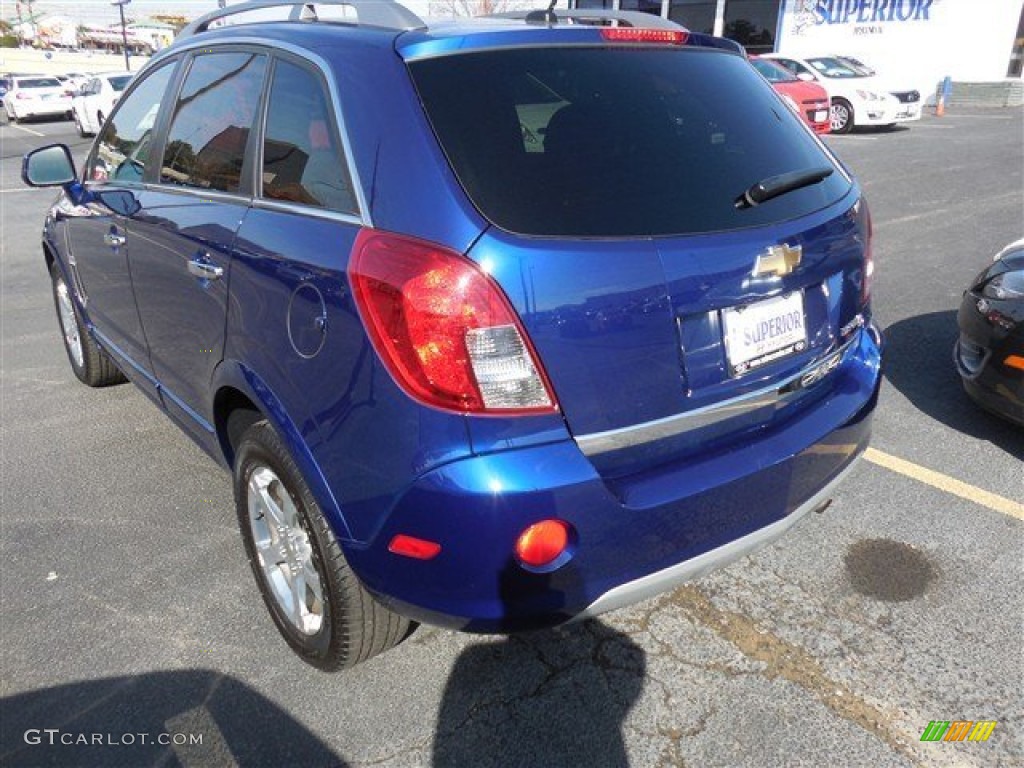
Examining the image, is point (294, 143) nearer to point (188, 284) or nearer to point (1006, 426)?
point (188, 284)

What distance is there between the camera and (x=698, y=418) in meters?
2.09

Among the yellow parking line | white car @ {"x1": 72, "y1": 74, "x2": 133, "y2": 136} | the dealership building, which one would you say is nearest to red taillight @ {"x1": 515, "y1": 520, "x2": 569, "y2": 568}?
the yellow parking line

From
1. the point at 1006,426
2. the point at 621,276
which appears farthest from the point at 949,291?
the point at 621,276

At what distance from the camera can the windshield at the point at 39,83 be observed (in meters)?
28.4

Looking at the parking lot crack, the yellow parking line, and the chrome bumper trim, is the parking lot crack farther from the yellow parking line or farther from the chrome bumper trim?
the yellow parking line

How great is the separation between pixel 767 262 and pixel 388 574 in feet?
4.22

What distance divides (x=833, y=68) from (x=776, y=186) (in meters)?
18.4

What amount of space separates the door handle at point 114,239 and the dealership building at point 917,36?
27.1 meters

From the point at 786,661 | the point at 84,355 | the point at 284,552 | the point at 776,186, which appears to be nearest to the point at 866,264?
the point at 776,186

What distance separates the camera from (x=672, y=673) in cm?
243

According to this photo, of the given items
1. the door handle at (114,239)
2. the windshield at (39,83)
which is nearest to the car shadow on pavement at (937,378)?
the door handle at (114,239)

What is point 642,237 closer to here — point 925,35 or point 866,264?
point 866,264

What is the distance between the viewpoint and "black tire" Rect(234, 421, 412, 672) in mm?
2191

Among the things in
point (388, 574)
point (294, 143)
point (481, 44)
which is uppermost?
point (481, 44)
